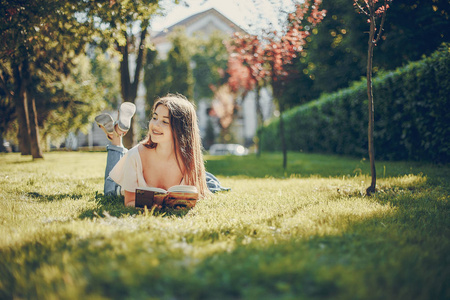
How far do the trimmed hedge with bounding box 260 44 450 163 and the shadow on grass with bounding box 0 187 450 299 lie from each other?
4326mm

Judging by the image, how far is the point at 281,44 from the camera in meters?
7.41

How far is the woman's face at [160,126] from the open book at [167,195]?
65 centimetres

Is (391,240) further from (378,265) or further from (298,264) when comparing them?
(298,264)

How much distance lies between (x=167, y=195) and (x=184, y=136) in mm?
783

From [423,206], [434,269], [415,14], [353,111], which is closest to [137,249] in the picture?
[434,269]

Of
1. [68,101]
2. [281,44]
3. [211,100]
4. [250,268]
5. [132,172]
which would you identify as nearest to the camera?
[250,268]

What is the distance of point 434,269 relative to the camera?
1742 mm

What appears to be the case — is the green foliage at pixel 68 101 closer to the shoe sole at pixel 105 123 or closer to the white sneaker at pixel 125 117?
the shoe sole at pixel 105 123

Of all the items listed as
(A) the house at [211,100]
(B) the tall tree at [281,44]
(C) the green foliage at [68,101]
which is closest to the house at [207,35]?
(A) the house at [211,100]

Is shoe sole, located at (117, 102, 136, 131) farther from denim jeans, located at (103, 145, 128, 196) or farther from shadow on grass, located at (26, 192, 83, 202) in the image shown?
shadow on grass, located at (26, 192, 83, 202)

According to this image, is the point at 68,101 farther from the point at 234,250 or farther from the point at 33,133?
the point at 234,250

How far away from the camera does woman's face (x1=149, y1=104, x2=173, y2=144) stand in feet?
11.1

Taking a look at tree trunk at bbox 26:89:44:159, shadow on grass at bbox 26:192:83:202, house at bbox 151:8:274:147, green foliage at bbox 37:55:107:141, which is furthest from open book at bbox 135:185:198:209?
house at bbox 151:8:274:147

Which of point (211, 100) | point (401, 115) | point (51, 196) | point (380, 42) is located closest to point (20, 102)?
point (51, 196)
